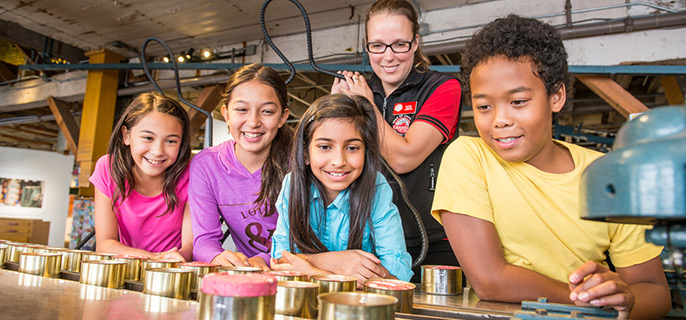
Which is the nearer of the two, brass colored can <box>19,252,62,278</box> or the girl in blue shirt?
brass colored can <box>19,252,62,278</box>

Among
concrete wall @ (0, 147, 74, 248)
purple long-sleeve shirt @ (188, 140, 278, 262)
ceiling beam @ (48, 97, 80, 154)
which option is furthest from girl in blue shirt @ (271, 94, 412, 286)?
concrete wall @ (0, 147, 74, 248)

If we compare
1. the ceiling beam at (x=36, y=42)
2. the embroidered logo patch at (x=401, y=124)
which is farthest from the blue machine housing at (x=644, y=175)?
the ceiling beam at (x=36, y=42)

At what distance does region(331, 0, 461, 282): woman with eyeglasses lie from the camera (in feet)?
4.38

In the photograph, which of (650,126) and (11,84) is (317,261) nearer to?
(650,126)

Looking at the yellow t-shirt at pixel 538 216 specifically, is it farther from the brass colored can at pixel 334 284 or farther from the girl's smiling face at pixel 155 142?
the girl's smiling face at pixel 155 142

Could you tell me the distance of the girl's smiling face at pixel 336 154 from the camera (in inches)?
47.8

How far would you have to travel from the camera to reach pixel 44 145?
40.3ft

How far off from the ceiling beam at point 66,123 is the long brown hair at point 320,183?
529 cm

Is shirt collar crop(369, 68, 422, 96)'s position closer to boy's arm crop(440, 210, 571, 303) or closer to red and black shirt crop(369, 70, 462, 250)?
red and black shirt crop(369, 70, 462, 250)

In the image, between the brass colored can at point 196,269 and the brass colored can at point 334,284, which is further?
the brass colored can at point 196,269

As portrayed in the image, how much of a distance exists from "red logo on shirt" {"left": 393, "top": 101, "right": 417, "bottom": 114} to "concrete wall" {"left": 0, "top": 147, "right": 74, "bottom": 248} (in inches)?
263

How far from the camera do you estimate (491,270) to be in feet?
2.80

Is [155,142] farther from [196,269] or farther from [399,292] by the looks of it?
[399,292]

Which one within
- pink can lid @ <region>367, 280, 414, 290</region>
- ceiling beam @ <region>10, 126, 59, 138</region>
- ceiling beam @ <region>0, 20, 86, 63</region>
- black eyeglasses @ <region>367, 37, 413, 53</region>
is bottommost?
pink can lid @ <region>367, 280, 414, 290</region>
